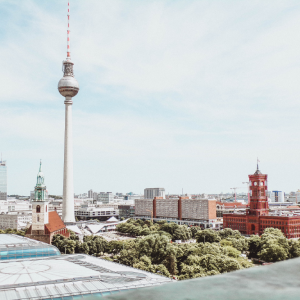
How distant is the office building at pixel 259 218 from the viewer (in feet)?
276

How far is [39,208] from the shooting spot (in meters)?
72.1

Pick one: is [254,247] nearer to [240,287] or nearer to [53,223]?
[53,223]

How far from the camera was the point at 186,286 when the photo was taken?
2979 millimetres

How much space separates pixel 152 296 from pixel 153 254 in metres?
47.8

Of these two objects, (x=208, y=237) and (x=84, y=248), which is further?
(x=208, y=237)

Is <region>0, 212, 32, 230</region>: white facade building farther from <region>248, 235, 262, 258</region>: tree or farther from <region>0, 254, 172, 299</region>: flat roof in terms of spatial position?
<region>0, 254, 172, 299</region>: flat roof

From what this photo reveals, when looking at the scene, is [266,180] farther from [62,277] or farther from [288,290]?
[288,290]

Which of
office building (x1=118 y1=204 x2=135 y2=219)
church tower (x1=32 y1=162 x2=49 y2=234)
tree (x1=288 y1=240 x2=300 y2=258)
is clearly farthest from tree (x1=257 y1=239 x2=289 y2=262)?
office building (x1=118 y1=204 x2=135 y2=219)

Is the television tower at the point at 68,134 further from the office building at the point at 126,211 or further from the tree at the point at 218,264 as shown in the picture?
the tree at the point at 218,264

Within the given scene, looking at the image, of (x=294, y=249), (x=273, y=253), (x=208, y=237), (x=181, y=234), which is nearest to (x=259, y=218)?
(x=181, y=234)

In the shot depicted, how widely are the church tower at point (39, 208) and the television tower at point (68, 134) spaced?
36621mm

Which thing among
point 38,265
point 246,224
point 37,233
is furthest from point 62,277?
point 246,224

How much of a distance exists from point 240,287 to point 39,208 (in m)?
73.9

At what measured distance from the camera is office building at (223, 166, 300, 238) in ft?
276
